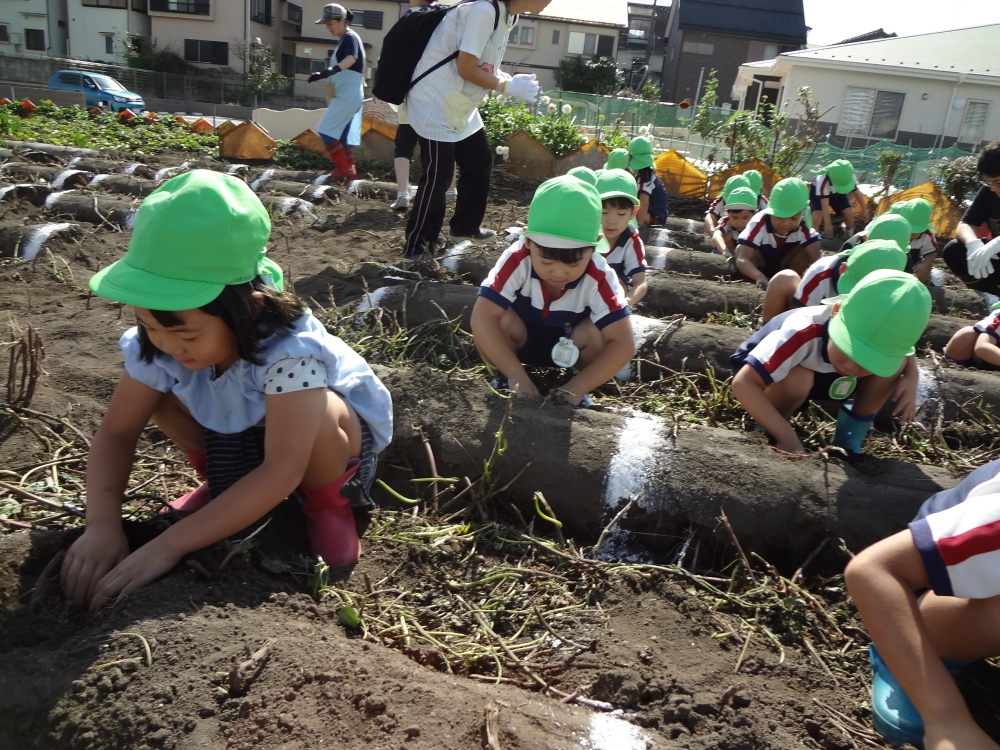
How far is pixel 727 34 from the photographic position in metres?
37.4

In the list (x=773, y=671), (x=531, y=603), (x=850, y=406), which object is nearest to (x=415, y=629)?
(x=531, y=603)

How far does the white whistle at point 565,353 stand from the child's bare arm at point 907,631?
5.00ft

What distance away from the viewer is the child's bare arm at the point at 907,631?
1.49 metres

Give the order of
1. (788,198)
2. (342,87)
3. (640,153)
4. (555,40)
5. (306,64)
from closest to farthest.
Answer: (788,198) → (640,153) → (342,87) → (555,40) → (306,64)

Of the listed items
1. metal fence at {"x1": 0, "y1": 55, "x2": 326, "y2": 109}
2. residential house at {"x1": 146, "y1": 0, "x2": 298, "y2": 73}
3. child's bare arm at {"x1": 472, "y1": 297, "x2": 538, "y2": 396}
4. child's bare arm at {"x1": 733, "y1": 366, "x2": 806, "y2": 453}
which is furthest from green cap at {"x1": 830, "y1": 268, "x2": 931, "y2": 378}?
residential house at {"x1": 146, "y1": 0, "x2": 298, "y2": 73}

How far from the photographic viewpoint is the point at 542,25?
3841 centimetres

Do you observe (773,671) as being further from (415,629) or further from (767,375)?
(767,375)

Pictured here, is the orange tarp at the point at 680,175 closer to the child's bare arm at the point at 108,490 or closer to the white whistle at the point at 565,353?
the white whistle at the point at 565,353

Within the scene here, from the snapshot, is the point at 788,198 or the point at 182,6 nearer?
the point at 788,198

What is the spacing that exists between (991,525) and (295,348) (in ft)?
5.16

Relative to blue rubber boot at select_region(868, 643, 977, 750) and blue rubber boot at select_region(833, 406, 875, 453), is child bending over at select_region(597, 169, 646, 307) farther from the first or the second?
blue rubber boot at select_region(868, 643, 977, 750)

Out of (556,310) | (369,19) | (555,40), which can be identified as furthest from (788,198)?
(555,40)

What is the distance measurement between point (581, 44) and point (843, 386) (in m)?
40.3

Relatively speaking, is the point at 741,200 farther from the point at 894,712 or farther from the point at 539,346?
the point at 894,712
